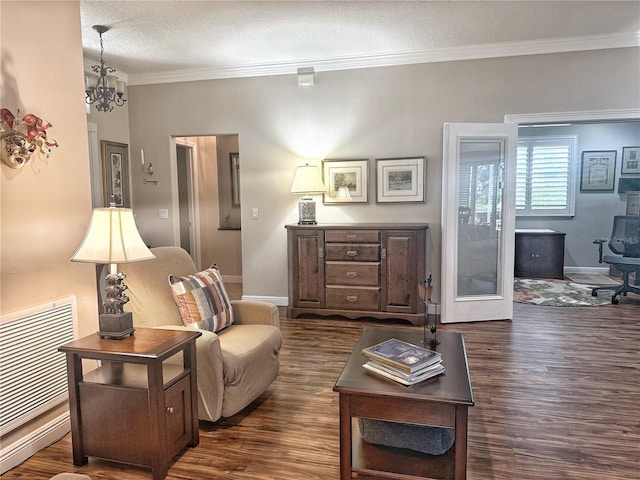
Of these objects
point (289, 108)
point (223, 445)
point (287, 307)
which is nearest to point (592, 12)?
point (289, 108)

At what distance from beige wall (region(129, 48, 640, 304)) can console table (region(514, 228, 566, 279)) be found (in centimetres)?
284

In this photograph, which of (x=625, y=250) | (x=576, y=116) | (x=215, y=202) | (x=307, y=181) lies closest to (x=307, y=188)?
(x=307, y=181)

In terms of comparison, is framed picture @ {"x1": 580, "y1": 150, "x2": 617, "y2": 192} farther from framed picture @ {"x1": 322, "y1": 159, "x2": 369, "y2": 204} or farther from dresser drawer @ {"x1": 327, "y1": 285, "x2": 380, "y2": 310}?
dresser drawer @ {"x1": 327, "y1": 285, "x2": 380, "y2": 310}

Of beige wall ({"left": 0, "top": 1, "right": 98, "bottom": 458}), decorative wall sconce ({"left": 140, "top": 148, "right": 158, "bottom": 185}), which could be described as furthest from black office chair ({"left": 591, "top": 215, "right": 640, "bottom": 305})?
decorative wall sconce ({"left": 140, "top": 148, "right": 158, "bottom": 185})

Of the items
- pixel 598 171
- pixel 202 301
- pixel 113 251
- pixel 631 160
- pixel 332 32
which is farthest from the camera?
pixel 598 171

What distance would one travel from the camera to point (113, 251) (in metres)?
2.07

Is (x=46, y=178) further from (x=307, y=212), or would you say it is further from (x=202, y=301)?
(x=307, y=212)

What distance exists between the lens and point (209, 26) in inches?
151

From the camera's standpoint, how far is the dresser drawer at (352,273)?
4.50 metres

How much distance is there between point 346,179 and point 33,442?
140 inches

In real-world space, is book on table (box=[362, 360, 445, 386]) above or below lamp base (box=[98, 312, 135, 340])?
below

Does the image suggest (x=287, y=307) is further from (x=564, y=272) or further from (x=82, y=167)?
(x=564, y=272)

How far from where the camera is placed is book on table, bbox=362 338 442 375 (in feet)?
6.30

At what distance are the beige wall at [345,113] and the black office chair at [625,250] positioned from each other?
1.99m
